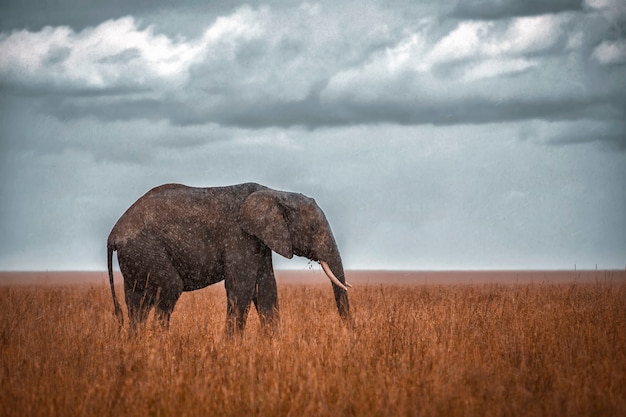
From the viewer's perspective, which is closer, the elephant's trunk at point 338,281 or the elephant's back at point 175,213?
the elephant's trunk at point 338,281

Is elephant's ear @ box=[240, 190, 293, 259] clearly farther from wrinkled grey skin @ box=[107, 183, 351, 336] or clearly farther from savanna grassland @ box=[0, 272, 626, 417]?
savanna grassland @ box=[0, 272, 626, 417]

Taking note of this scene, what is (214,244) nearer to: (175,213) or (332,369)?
(175,213)

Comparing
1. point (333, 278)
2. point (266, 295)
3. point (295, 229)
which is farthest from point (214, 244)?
point (333, 278)

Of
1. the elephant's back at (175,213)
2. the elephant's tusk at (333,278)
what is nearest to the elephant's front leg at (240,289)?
the elephant's back at (175,213)

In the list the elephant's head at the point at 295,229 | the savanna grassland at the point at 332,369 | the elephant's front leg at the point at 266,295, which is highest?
the elephant's head at the point at 295,229

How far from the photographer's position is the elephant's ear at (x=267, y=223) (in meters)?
12.7

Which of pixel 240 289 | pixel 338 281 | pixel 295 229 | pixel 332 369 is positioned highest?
pixel 295 229

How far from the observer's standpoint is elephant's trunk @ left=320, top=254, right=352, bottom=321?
1274 cm

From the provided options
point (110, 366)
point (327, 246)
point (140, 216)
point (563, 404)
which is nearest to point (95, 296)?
point (140, 216)

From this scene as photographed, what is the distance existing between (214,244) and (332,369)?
4.96 meters

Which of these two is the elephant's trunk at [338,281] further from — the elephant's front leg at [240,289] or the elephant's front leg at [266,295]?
the elephant's front leg at [240,289]

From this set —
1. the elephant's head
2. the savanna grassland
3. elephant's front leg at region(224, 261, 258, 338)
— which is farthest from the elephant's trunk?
elephant's front leg at region(224, 261, 258, 338)

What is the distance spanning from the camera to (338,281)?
12789 mm

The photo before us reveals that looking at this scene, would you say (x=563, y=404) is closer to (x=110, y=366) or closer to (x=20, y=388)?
(x=110, y=366)
